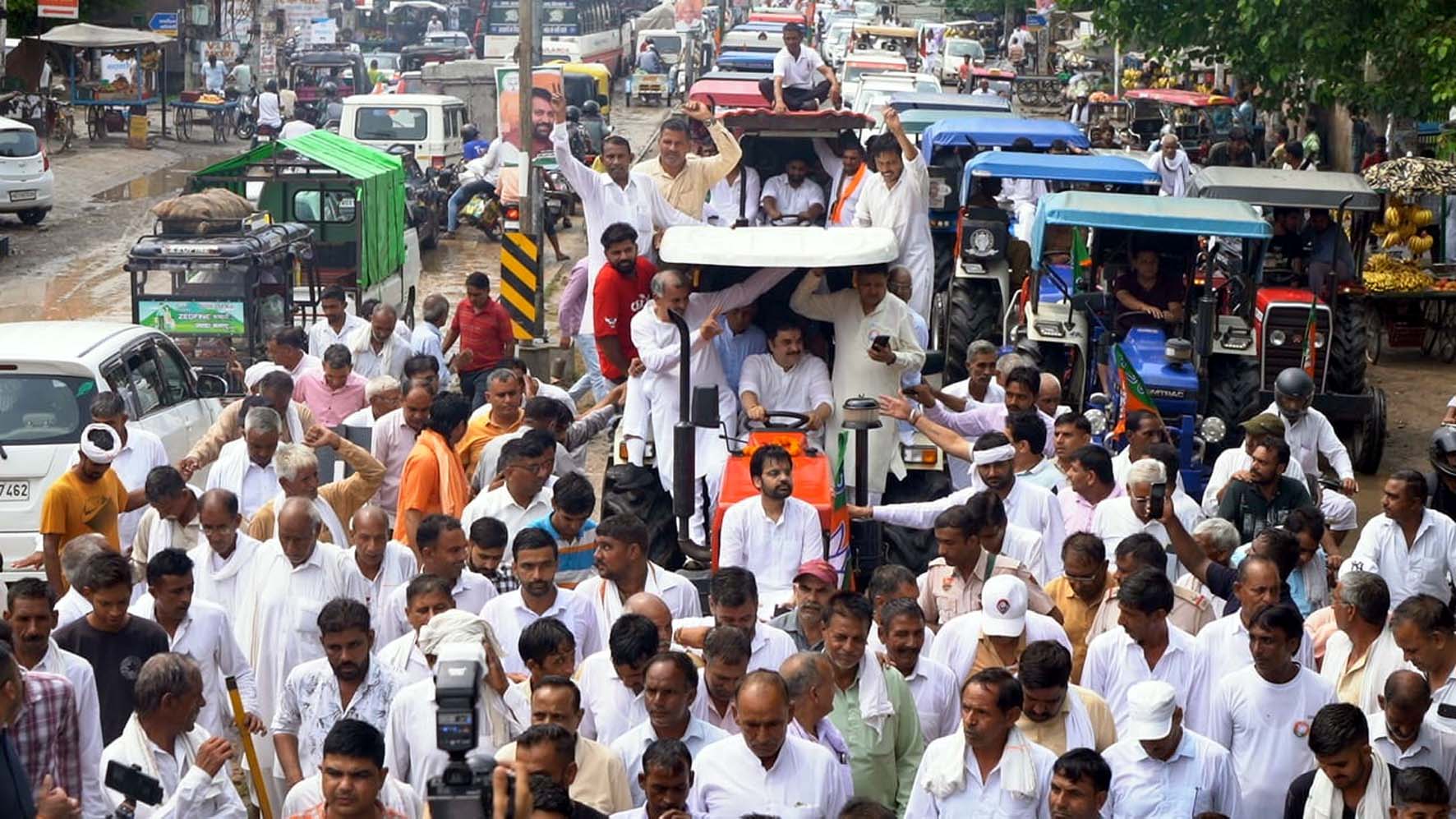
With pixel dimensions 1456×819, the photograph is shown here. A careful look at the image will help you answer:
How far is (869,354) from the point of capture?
10.6 meters

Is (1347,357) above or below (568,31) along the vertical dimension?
below

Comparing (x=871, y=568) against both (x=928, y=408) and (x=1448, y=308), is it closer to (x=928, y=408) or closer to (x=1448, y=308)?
(x=928, y=408)

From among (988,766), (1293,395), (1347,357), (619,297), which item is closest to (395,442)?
(619,297)

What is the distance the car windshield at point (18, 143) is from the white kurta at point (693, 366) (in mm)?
19999

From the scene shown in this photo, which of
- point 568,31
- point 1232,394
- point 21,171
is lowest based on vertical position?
point 21,171

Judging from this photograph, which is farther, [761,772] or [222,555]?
[222,555]

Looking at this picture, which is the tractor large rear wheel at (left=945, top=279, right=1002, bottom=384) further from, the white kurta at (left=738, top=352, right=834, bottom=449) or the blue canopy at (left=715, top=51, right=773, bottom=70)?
the blue canopy at (left=715, top=51, right=773, bottom=70)

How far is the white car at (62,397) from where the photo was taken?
11656mm

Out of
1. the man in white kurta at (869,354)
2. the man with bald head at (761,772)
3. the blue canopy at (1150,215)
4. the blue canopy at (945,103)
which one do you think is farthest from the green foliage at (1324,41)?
the man with bald head at (761,772)

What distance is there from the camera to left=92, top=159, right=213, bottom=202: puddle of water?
110 ft

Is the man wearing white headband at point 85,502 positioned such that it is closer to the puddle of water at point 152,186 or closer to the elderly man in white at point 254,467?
the elderly man in white at point 254,467

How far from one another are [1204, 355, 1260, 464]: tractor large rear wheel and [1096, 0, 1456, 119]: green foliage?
130 inches

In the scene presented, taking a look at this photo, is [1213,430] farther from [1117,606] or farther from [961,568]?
[1117,606]

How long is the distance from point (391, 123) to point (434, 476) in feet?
70.2
